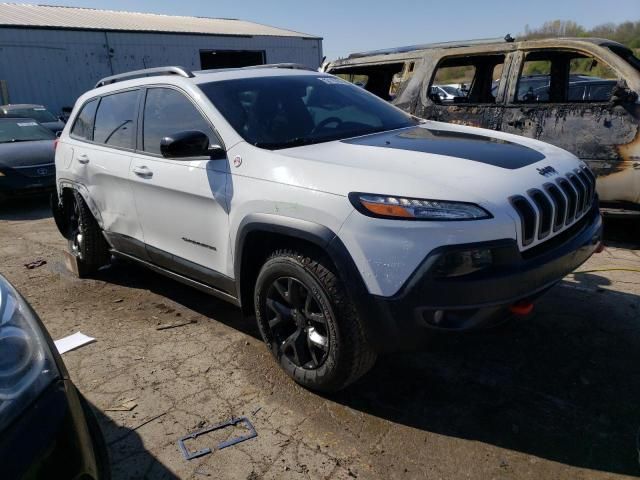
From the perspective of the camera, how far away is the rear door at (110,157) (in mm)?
3842

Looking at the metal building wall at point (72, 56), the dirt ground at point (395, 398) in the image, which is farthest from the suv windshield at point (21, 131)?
the metal building wall at point (72, 56)

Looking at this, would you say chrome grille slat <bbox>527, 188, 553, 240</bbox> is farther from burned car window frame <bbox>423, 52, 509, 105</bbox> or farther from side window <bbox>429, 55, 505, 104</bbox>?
side window <bbox>429, 55, 505, 104</bbox>

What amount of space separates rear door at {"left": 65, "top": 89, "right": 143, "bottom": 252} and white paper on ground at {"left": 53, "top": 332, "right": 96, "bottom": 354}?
752mm

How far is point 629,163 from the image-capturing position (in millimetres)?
4582

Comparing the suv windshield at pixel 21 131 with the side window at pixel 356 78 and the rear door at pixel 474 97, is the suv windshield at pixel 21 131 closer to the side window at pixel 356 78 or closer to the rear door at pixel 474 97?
the side window at pixel 356 78

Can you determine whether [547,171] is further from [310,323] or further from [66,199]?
[66,199]

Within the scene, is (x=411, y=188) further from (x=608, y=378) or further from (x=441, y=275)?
(x=608, y=378)

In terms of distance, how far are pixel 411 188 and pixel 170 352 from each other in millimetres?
2036

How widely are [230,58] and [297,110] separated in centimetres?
2606

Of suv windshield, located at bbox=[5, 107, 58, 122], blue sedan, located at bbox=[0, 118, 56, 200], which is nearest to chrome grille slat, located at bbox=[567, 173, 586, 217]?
blue sedan, located at bbox=[0, 118, 56, 200]

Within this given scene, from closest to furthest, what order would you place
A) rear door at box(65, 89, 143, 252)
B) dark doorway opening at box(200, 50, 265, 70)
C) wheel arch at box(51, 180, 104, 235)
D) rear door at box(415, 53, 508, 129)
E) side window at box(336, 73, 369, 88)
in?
1. rear door at box(65, 89, 143, 252)
2. wheel arch at box(51, 180, 104, 235)
3. rear door at box(415, 53, 508, 129)
4. side window at box(336, 73, 369, 88)
5. dark doorway opening at box(200, 50, 265, 70)

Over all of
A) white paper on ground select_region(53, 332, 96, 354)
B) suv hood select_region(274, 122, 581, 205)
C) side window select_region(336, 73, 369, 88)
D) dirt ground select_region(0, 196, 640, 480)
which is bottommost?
white paper on ground select_region(53, 332, 96, 354)

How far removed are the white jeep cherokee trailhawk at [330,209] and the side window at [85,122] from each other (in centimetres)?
44

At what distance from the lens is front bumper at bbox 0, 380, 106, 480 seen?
1426mm
